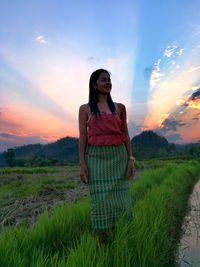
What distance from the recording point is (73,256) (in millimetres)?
2666

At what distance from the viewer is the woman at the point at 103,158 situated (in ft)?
11.2

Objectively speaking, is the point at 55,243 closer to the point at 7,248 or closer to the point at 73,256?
the point at 7,248

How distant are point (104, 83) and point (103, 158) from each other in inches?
24.1

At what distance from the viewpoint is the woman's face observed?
348 centimetres

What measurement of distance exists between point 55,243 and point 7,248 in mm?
844

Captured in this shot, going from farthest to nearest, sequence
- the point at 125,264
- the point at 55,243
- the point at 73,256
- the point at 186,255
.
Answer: the point at 186,255
the point at 55,243
the point at 125,264
the point at 73,256

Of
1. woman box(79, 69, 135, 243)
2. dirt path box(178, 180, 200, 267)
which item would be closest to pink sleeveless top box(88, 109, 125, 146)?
woman box(79, 69, 135, 243)

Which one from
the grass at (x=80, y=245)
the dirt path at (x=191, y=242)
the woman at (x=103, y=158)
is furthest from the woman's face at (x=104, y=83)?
the dirt path at (x=191, y=242)

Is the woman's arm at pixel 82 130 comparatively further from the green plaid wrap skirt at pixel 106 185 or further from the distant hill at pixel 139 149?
the distant hill at pixel 139 149

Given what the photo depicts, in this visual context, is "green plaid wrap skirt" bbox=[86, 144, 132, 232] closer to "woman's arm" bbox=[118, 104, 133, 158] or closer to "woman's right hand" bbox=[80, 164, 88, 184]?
"woman's right hand" bbox=[80, 164, 88, 184]


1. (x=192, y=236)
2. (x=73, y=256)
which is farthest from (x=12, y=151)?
(x=73, y=256)

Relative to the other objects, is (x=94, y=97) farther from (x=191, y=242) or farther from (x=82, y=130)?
(x=191, y=242)

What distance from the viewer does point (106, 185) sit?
3406mm

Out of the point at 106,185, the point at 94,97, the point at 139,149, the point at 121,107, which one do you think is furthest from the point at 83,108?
the point at 139,149
